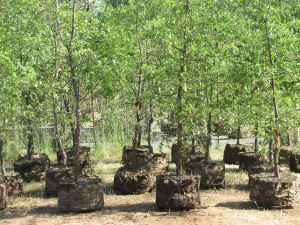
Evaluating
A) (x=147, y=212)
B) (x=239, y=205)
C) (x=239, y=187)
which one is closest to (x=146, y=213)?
(x=147, y=212)

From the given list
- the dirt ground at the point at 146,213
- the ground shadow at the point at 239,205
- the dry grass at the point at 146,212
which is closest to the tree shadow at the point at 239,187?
the dry grass at the point at 146,212

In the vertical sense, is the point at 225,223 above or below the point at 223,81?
below

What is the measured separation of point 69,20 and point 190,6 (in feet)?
7.18

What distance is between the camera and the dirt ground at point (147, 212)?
5797 millimetres

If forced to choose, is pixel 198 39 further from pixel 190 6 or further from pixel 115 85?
pixel 115 85

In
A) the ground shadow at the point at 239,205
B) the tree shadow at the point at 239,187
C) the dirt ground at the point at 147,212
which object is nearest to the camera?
the dirt ground at the point at 147,212

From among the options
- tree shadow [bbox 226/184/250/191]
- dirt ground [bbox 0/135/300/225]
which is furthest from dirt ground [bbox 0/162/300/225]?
tree shadow [bbox 226/184/250/191]

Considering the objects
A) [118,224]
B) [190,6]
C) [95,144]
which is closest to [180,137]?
[118,224]

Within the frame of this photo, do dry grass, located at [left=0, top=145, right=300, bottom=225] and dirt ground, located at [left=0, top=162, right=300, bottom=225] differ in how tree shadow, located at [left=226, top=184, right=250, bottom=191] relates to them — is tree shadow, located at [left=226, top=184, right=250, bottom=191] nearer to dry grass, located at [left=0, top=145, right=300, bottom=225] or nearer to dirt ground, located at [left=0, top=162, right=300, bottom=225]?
dry grass, located at [left=0, top=145, right=300, bottom=225]

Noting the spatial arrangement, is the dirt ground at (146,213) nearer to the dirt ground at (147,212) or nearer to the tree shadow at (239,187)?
the dirt ground at (147,212)

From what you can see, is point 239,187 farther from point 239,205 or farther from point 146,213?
point 146,213

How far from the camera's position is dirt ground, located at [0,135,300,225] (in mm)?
5797

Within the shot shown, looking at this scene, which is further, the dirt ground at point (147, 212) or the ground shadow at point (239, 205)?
the ground shadow at point (239, 205)

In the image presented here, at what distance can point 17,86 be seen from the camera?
6.30 meters
